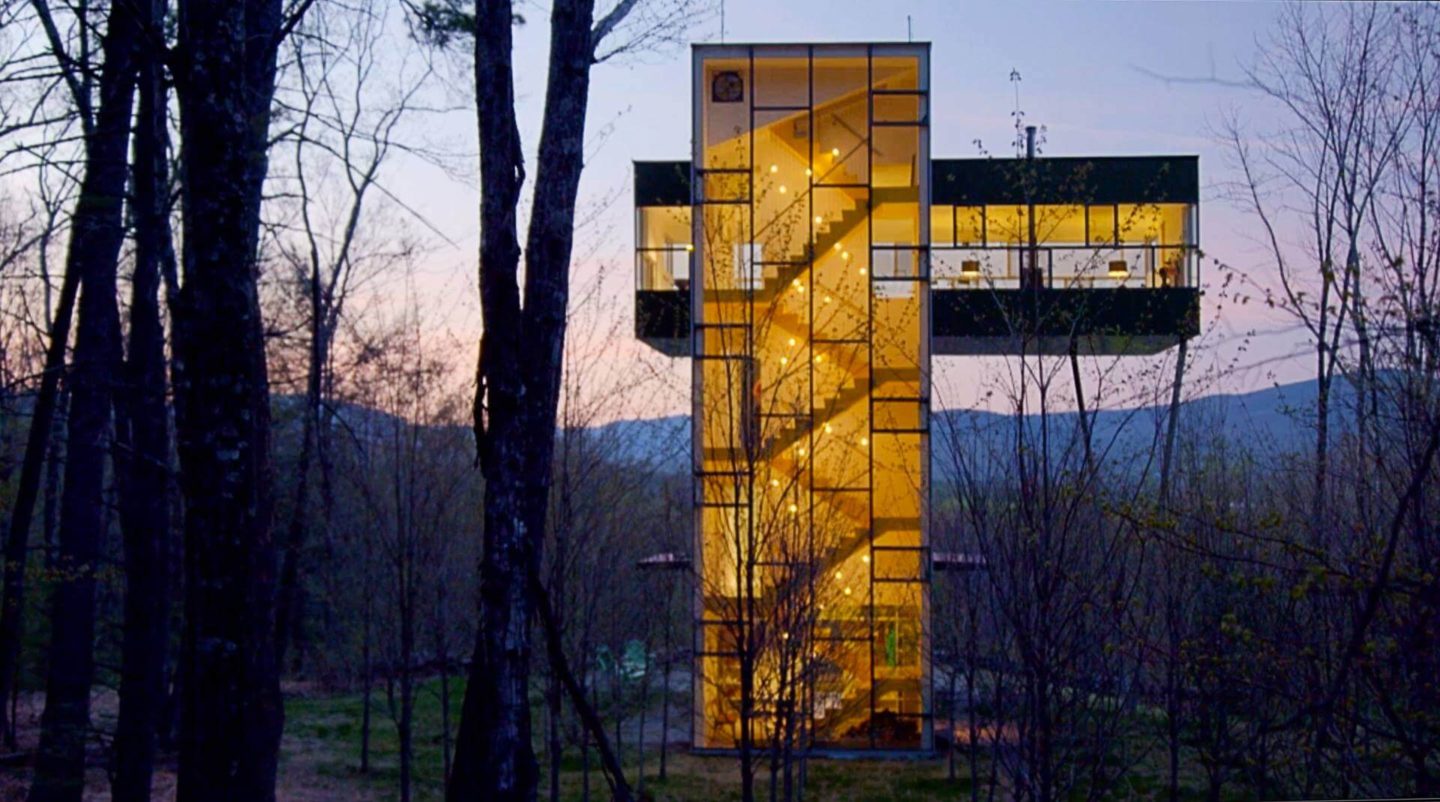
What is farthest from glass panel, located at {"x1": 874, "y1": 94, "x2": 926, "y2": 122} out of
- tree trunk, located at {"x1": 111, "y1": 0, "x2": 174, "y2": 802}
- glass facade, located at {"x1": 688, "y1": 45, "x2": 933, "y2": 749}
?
tree trunk, located at {"x1": 111, "y1": 0, "x2": 174, "y2": 802}

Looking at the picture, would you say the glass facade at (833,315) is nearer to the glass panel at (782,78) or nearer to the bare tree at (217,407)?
the glass panel at (782,78)

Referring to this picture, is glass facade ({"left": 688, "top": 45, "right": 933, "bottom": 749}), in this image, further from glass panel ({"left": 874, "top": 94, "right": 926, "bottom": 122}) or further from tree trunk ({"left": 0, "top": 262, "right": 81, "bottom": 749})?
tree trunk ({"left": 0, "top": 262, "right": 81, "bottom": 749})

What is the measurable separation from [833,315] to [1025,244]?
4.72m

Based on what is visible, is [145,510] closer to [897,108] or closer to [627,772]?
[627,772]

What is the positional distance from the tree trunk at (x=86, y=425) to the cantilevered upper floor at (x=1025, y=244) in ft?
17.4

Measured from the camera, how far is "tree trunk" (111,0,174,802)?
9.24 m

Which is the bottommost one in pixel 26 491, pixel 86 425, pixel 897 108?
pixel 26 491

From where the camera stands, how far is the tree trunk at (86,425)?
9617mm

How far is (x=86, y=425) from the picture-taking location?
10.8 m

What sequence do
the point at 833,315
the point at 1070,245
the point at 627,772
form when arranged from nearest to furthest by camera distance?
the point at 1070,245 < the point at 627,772 < the point at 833,315

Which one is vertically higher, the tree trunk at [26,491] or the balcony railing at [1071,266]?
the balcony railing at [1071,266]

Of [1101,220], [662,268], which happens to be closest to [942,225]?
[1101,220]

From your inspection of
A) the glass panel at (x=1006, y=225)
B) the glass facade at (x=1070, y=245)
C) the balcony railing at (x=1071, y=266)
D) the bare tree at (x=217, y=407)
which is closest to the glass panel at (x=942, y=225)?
the glass facade at (x=1070, y=245)

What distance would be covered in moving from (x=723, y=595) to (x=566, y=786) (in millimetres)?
3888
